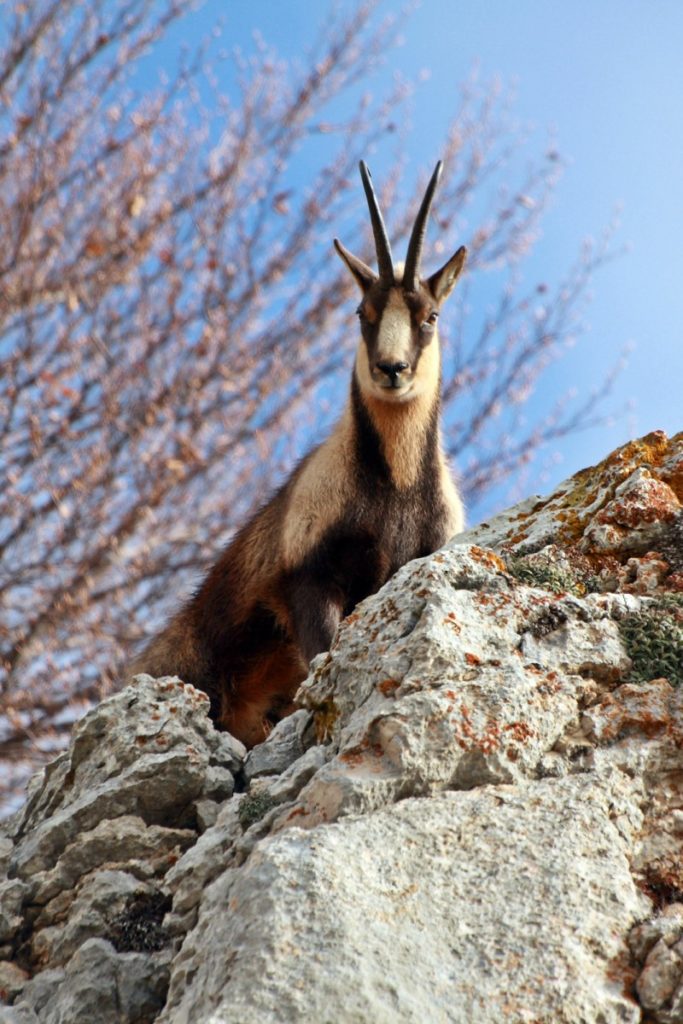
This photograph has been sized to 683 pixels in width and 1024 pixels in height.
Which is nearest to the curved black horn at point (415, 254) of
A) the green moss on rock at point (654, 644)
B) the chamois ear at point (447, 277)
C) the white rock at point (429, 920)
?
the chamois ear at point (447, 277)

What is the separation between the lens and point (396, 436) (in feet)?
16.6

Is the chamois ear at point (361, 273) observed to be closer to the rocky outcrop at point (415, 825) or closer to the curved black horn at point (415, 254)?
the curved black horn at point (415, 254)

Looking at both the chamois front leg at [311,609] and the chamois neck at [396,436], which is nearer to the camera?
the chamois front leg at [311,609]

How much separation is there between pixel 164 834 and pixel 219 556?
2752mm

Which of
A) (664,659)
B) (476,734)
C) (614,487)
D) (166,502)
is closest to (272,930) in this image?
(476,734)

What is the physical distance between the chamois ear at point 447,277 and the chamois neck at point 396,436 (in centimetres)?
48

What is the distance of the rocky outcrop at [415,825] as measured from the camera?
1.96 m

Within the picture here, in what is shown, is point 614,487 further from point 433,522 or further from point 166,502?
point 166,502

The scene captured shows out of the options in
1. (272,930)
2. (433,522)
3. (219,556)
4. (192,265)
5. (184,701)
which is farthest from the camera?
(192,265)

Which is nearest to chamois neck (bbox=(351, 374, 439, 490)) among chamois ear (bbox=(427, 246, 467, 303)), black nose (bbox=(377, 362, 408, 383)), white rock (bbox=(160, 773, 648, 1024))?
black nose (bbox=(377, 362, 408, 383))

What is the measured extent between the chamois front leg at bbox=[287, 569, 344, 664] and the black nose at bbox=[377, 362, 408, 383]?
91 centimetres

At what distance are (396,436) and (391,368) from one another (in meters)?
0.34

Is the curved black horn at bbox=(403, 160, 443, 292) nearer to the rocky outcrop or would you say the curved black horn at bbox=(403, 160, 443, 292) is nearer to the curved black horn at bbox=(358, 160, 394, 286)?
the curved black horn at bbox=(358, 160, 394, 286)

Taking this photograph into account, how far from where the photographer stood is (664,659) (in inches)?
105
